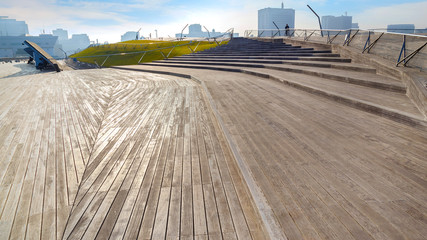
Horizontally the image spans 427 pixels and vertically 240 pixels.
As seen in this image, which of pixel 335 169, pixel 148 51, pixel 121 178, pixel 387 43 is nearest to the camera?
pixel 335 169

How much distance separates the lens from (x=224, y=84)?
26.6ft

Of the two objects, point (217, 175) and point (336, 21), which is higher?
point (336, 21)

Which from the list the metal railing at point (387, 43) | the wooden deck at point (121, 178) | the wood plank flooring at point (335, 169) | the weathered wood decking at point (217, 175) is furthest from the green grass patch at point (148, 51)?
the wood plank flooring at point (335, 169)

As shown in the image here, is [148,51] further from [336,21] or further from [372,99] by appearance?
[336,21]

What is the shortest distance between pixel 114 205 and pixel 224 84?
627cm

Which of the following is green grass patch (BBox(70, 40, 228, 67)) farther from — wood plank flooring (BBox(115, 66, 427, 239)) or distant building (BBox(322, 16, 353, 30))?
distant building (BBox(322, 16, 353, 30))

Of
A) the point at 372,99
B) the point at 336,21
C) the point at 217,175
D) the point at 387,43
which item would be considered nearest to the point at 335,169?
the point at 217,175

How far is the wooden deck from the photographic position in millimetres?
2070

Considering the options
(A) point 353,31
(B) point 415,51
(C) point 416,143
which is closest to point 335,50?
(A) point 353,31

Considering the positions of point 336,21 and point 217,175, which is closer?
point 217,175

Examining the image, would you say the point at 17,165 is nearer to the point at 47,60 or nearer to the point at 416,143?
the point at 416,143

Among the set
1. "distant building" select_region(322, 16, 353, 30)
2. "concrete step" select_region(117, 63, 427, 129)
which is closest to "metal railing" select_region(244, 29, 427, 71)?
"concrete step" select_region(117, 63, 427, 129)

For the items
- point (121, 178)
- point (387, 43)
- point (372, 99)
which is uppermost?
point (387, 43)

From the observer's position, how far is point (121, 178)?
2830mm
